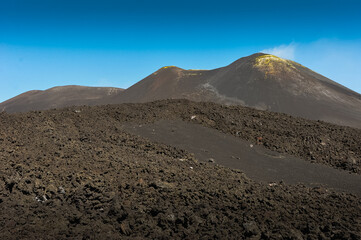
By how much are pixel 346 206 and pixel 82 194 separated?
630 cm

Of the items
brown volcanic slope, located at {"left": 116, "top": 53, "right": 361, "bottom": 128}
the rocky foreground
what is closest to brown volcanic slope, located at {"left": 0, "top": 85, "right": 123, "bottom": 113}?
brown volcanic slope, located at {"left": 116, "top": 53, "right": 361, "bottom": 128}

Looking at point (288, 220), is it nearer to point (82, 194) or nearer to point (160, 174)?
point (160, 174)

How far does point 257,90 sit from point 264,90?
87 centimetres

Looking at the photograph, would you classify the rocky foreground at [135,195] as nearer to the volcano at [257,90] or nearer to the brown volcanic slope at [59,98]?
the volcano at [257,90]

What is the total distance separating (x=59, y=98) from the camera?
55.4m

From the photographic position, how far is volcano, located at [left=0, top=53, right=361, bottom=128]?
3130cm

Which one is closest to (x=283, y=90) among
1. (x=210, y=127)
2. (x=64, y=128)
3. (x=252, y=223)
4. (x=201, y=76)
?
(x=201, y=76)

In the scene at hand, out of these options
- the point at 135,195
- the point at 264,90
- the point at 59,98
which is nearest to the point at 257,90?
the point at 264,90

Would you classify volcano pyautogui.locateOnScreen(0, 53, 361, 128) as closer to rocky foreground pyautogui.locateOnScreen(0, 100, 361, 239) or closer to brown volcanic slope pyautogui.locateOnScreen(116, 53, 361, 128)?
brown volcanic slope pyautogui.locateOnScreen(116, 53, 361, 128)

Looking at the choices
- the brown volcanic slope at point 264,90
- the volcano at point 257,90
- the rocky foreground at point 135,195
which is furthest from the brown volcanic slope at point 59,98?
the rocky foreground at point 135,195

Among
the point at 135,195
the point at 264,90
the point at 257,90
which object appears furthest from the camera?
the point at 257,90

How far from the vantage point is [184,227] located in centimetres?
548

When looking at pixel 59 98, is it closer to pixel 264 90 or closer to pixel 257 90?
pixel 257 90

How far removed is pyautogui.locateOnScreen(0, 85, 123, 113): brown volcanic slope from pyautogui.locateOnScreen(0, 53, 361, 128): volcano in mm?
232
